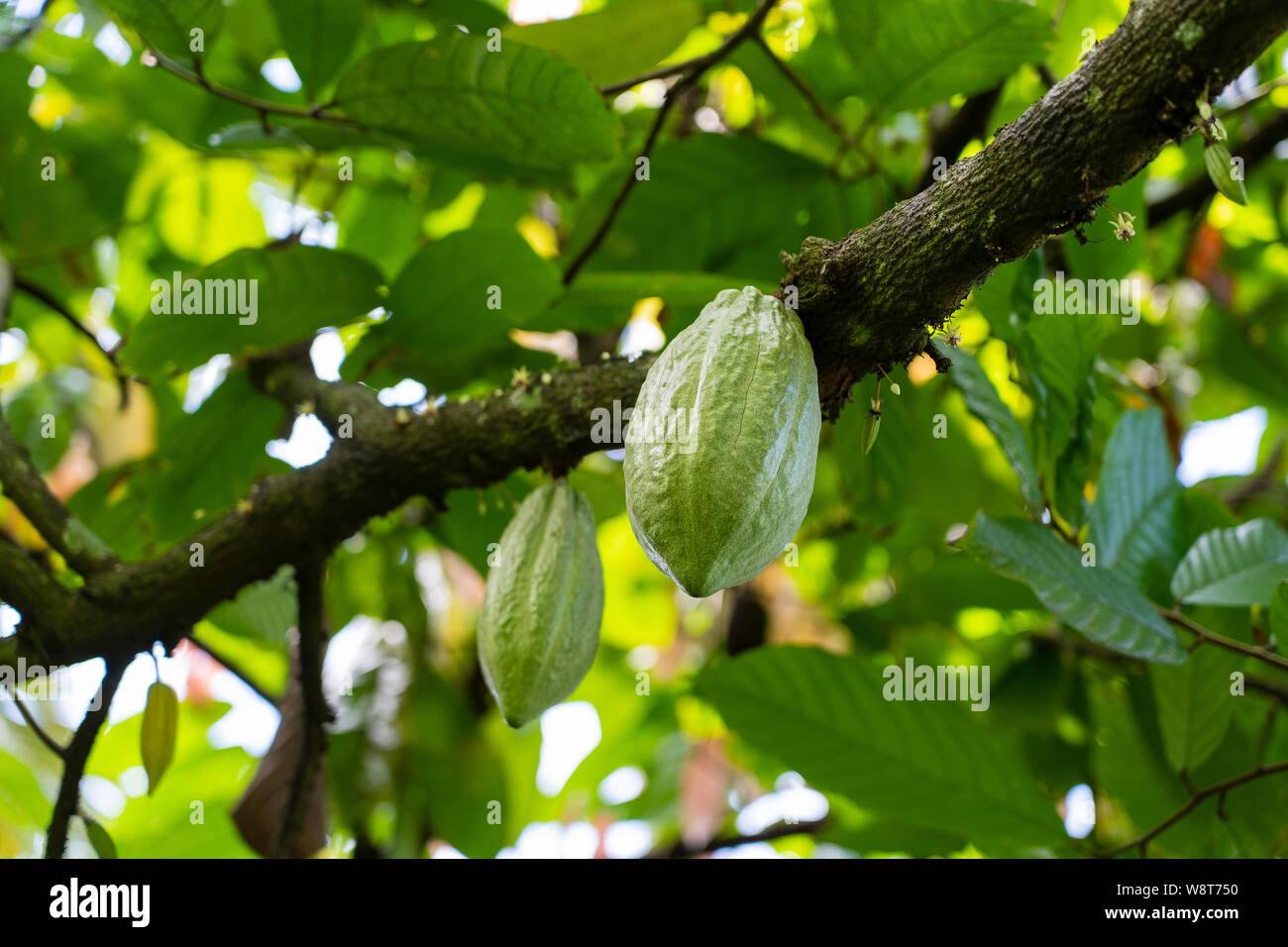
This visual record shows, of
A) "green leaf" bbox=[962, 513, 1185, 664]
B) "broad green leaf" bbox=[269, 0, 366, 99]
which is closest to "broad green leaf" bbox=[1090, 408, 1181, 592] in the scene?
"green leaf" bbox=[962, 513, 1185, 664]

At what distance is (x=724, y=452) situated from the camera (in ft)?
2.25

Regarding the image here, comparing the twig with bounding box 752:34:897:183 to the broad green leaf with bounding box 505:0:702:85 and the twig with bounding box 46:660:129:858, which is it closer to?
the broad green leaf with bounding box 505:0:702:85

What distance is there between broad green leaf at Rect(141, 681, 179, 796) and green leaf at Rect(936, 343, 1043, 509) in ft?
3.01

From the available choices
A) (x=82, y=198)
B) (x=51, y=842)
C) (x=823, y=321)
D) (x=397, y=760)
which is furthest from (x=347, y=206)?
(x=823, y=321)

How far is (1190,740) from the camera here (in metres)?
1.22

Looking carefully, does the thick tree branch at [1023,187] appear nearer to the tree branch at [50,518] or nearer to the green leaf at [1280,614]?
the green leaf at [1280,614]

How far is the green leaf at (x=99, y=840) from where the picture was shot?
1004 mm

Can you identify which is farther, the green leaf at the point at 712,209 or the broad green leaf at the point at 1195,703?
the green leaf at the point at 712,209

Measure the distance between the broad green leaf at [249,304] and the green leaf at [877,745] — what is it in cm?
67

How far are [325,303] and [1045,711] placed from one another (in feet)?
4.46

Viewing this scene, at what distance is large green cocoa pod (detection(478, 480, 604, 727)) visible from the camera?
0.94 m

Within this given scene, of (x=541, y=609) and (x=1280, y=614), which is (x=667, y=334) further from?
(x=1280, y=614)

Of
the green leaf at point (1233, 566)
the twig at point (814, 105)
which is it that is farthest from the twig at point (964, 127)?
the green leaf at point (1233, 566)
